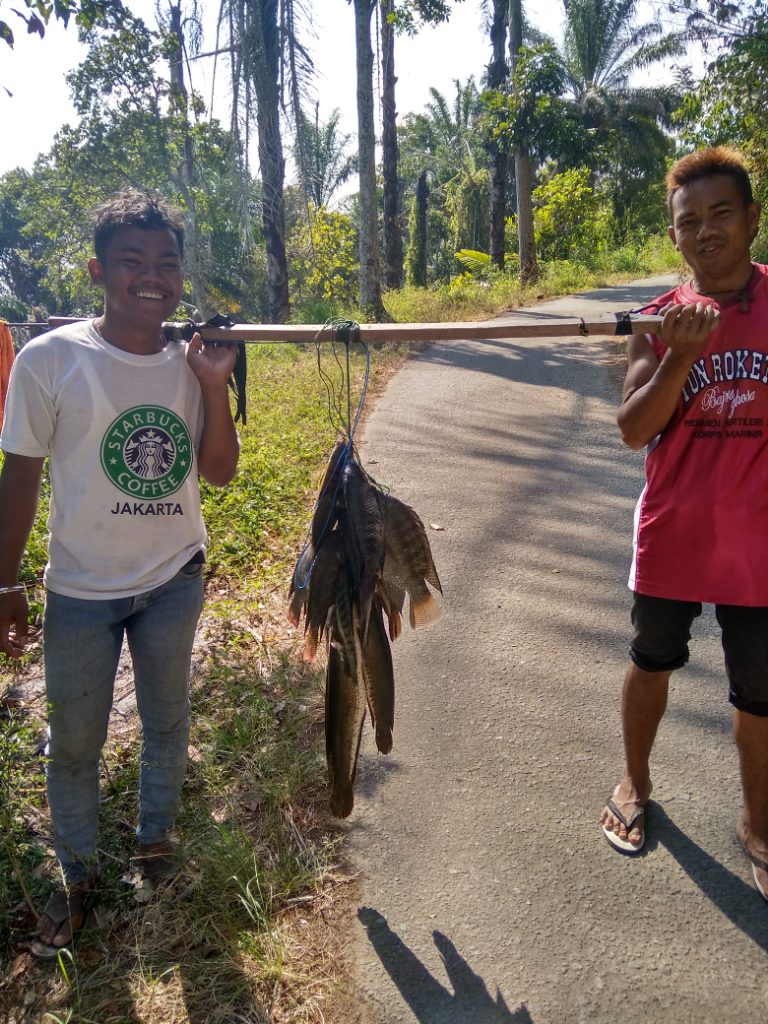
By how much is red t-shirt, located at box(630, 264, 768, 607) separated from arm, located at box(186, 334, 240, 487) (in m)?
1.31

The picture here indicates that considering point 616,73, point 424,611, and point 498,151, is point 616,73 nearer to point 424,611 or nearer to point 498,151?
point 498,151

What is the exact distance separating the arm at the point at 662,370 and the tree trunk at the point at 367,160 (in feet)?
32.7

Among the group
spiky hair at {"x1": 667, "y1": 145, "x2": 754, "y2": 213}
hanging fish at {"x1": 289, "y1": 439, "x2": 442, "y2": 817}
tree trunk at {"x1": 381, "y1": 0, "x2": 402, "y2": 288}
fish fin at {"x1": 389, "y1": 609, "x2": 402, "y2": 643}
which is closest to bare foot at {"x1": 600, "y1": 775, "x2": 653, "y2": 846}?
hanging fish at {"x1": 289, "y1": 439, "x2": 442, "y2": 817}

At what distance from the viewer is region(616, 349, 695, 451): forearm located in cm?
206

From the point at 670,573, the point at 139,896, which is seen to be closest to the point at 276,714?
the point at 139,896

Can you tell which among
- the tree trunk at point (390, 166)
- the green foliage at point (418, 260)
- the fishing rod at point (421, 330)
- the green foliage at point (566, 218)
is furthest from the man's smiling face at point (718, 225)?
the green foliage at point (418, 260)

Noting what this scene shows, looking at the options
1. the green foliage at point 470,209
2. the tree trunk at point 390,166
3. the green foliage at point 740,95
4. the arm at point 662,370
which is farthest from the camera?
the green foliage at point 470,209

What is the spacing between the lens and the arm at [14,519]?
2.05 meters

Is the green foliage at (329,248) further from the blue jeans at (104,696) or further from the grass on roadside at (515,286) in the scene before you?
the blue jeans at (104,696)

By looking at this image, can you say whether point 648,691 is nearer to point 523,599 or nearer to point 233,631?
point 523,599

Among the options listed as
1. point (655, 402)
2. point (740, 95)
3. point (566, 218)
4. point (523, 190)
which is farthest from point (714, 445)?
point (566, 218)

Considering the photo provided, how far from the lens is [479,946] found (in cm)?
222

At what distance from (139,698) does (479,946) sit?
4.27 ft

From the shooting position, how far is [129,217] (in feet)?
7.02
